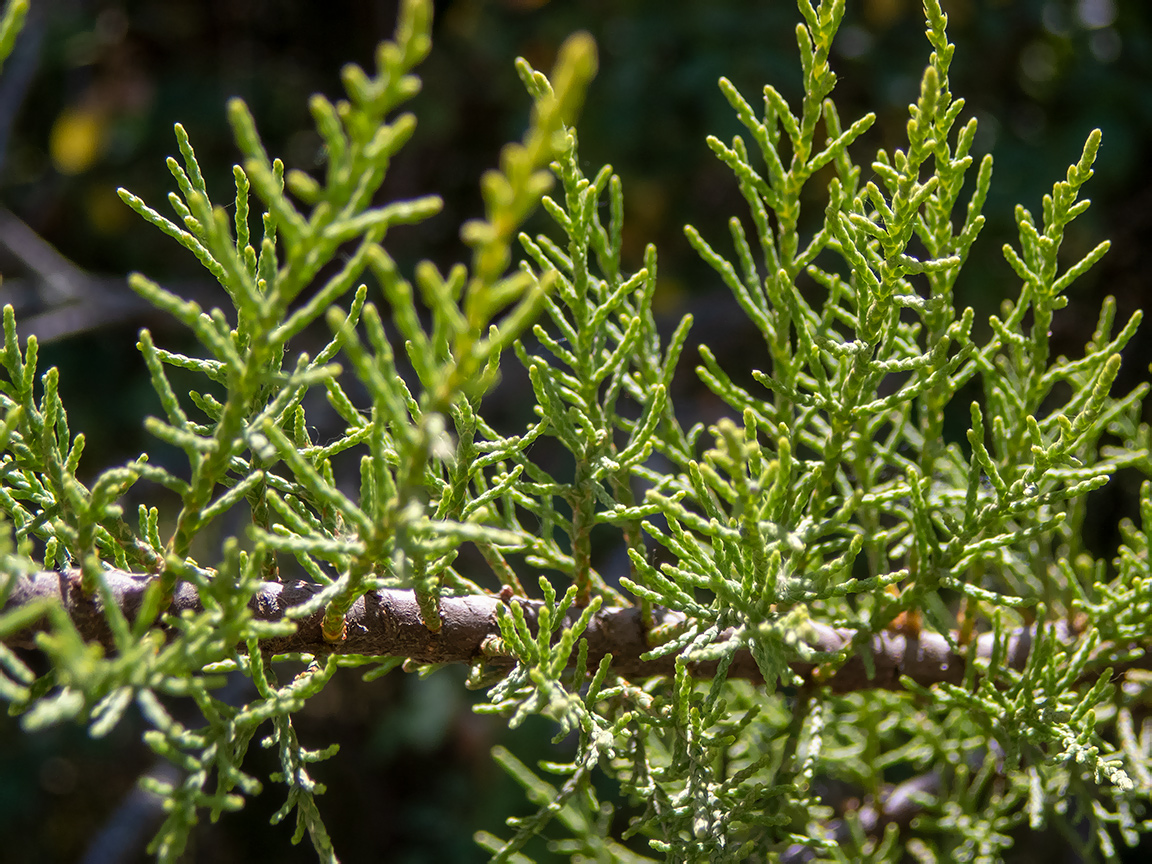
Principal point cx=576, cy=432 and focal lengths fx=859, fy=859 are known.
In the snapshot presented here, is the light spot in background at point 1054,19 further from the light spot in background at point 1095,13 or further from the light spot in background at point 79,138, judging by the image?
the light spot in background at point 79,138

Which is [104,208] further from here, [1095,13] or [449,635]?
[1095,13]

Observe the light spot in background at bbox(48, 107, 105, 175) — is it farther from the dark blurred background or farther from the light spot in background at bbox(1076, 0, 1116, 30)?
the light spot in background at bbox(1076, 0, 1116, 30)

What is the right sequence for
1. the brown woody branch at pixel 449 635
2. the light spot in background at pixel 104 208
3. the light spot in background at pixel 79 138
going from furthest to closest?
the light spot in background at pixel 104 208
the light spot in background at pixel 79 138
the brown woody branch at pixel 449 635

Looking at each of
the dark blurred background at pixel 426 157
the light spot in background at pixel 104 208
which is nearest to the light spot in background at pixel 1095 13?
the dark blurred background at pixel 426 157

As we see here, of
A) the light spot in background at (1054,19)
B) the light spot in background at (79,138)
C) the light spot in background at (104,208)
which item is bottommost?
the light spot in background at (104,208)

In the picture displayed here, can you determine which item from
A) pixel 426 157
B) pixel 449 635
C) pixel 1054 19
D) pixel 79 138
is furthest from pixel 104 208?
pixel 1054 19
